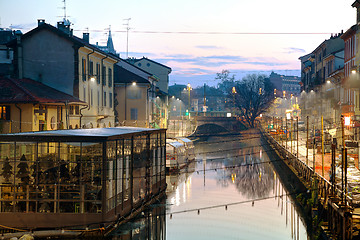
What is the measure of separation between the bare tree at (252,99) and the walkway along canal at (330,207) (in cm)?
8603

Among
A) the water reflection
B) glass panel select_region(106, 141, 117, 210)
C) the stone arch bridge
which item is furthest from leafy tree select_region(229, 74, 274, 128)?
glass panel select_region(106, 141, 117, 210)

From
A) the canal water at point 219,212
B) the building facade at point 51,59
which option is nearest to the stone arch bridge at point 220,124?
the canal water at point 219,212

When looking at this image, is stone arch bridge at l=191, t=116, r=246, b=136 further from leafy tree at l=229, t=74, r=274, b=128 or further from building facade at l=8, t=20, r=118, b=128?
building facade at l=8, t=20, r=118, b=128

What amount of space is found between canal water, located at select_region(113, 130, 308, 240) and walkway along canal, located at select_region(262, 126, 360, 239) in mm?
1090

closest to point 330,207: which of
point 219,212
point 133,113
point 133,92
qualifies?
point 219,212

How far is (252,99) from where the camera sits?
128625mm

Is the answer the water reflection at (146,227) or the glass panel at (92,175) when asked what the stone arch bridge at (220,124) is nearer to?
the water reflection at (146,227)

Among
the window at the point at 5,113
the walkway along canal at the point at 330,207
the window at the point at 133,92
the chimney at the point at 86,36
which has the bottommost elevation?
the walkway along canal at the point at 330,207

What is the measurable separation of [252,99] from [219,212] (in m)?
96.8

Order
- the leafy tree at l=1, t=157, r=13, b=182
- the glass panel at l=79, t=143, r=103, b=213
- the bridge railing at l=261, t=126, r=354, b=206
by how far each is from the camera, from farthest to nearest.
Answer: the bridge railing at l=261, t=126, r=354, b=206 → the leafy tree at l=1, t=157, r=13, b=182 → the glass panel at l=79, t=143, r=103, b=213

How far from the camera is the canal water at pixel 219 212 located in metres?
27.4

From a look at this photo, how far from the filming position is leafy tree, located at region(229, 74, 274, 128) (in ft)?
405

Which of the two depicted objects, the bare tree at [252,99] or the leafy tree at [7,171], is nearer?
the leafy tree at [7,171]

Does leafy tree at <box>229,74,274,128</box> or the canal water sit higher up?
leafy tree at <box>229,74,274,128</box>
